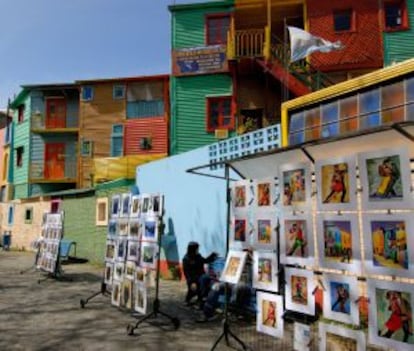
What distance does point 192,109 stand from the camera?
62.0 feet

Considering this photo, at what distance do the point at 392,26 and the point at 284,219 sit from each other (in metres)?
15.7

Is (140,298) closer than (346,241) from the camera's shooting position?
No

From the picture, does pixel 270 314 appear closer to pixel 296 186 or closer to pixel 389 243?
pixel 296 186

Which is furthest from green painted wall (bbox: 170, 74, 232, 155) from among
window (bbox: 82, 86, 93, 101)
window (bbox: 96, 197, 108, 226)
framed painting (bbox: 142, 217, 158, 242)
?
framed painting (bbox: 142, 217, 158, 242)

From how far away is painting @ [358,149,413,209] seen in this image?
3643 millimetres

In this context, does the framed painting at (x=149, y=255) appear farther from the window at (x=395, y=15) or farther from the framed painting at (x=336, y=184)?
the window at (x=395, y=15)

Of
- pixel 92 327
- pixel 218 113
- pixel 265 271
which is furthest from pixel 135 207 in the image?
pixel 218 113

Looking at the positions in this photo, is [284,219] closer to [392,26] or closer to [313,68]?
[313,68]

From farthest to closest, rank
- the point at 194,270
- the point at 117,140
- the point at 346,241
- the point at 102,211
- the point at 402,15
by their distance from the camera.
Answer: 1. the point at 117,140
2. the point at 102,211
3. the point at 402,15
4. the point at 194,270
5. the point at 346,241

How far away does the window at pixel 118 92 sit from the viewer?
2464 centimetres

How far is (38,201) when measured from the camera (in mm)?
25469

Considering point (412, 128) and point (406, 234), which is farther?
point (412, 128)

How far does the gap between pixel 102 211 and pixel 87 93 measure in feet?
33.4

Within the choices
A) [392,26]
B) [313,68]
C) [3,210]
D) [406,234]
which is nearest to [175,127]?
[313,68]
